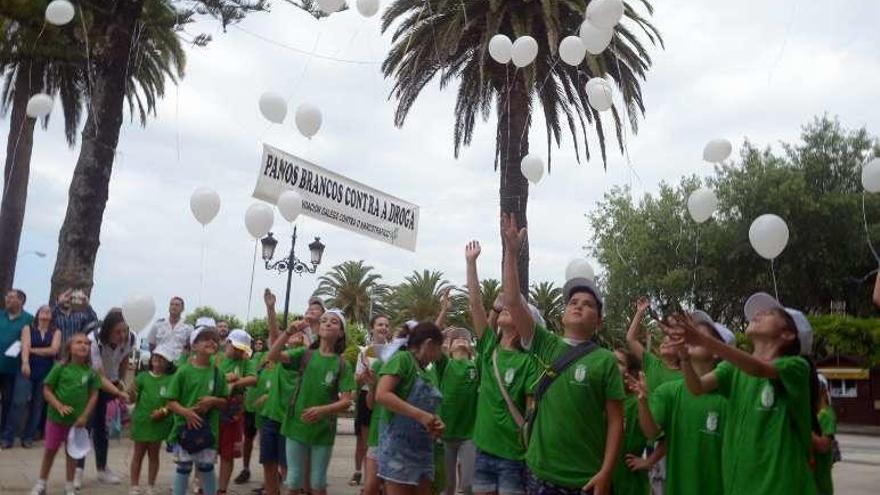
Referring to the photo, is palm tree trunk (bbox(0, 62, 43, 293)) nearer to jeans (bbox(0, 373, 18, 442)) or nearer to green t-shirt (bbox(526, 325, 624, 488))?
jeans (bbox(0, 373, 18, 442))

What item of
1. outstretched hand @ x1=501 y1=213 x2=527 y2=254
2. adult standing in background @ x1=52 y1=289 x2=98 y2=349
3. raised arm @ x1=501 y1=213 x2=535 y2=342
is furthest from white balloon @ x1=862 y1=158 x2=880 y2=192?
adult standing in background @ x1=52 y1=289 x2=98 y2=349

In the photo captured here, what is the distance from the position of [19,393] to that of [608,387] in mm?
8557

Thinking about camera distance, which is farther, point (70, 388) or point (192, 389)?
point (70, 388)

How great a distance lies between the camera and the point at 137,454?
305 inches

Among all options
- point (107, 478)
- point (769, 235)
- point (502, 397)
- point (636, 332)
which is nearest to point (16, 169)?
point (107, 478)

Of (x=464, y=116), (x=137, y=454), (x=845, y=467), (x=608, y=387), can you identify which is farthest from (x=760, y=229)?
(x=464, y=116)

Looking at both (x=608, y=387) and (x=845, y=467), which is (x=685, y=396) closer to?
(x=608, y=387)

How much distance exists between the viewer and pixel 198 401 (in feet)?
23.3

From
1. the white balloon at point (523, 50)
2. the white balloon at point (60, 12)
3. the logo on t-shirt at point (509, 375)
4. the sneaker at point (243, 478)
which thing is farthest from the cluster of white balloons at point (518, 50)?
the logo on t-shirt at point (509, 375)

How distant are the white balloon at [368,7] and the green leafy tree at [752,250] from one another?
21663 millimetres

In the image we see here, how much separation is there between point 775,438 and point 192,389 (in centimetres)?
488

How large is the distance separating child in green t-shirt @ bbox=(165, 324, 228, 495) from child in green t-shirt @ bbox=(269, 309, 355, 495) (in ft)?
2.73

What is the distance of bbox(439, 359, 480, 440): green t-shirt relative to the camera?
22.6ft

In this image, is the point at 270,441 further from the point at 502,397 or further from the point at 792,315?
the point at 792,315
